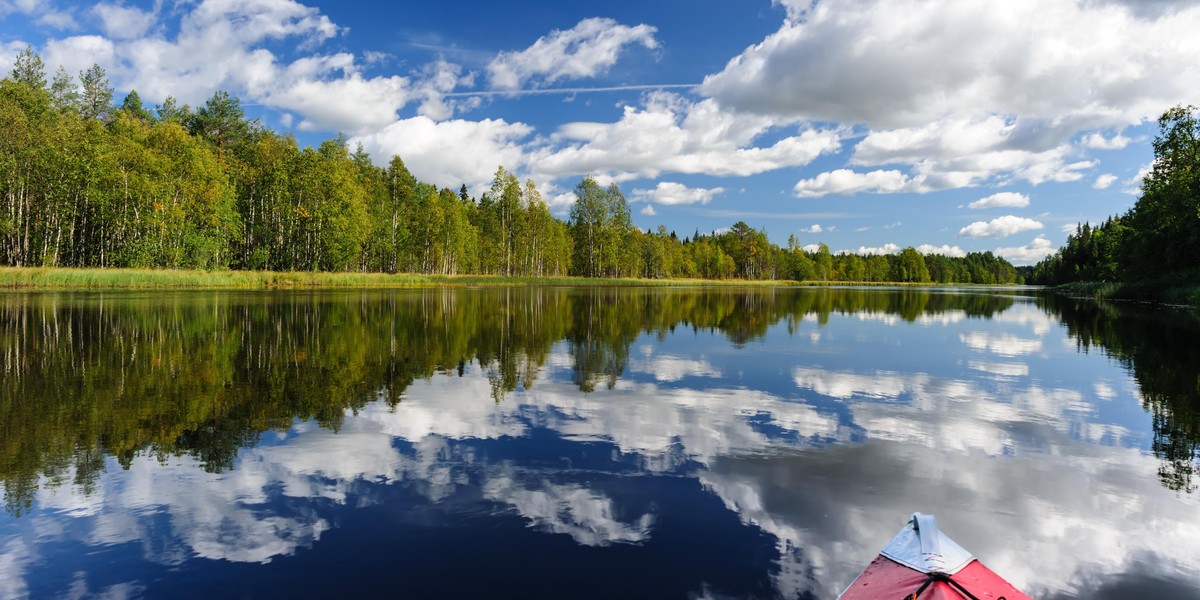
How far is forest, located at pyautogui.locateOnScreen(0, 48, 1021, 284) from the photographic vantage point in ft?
180

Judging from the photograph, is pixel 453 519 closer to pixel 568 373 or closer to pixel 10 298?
pixel 568 373

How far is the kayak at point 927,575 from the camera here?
379 centimetres

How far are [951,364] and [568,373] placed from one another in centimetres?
1153

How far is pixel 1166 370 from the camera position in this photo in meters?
16.2

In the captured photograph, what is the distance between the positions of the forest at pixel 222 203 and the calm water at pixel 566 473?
49.5m

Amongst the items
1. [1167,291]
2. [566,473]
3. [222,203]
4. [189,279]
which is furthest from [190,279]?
[1167,291]

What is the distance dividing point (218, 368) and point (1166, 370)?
81.9 ft

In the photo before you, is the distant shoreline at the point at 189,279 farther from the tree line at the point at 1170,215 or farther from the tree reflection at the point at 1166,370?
the tree line at the point at 1170,215

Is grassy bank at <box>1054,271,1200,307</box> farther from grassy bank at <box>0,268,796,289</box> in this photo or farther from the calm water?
grassy bank at <box>0,268,796,289</box>

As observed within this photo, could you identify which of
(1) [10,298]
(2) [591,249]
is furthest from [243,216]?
(2) [591,249]

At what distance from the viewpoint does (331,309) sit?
32938 millimetres

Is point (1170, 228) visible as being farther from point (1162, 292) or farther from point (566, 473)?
point (566, 473)

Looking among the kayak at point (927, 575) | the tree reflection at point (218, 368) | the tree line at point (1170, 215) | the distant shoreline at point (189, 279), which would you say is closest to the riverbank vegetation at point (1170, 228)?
the tree line at point (1170, 215)

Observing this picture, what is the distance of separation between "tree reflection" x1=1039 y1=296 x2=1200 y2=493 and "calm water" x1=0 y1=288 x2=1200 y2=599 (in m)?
0.11
